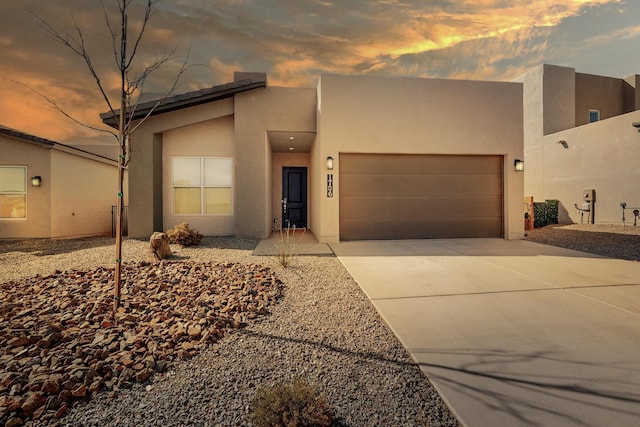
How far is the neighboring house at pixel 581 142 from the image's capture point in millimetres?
10734

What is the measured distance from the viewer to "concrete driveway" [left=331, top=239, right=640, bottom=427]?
5.63 feet

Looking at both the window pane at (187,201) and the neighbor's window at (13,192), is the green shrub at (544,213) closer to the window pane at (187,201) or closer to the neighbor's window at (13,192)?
the window pane at (187,201)

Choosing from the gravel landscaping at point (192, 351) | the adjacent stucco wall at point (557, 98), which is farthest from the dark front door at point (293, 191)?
the adjacent stucco wall at point (557, 98)

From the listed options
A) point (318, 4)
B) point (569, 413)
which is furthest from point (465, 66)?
point (569, 413)

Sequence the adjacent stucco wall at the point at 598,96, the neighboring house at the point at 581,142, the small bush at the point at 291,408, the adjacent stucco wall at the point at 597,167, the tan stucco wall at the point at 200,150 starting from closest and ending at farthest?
the small bush at the point at 291,408 < the tan stucco wall at the point at 200,150 < the adjacent stucco wall at the point at 597,167 < the neighboring house at the point at 581,142 < the adjacent stucco wall at the point at 598,96

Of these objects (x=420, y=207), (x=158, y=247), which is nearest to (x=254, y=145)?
(x=158, y=247)

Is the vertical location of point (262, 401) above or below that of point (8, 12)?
below

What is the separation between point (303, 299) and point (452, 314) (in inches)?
63.9

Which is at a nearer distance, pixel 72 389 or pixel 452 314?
pixel 72 389

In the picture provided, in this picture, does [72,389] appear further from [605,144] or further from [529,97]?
[529,97]

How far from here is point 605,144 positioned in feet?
37.1

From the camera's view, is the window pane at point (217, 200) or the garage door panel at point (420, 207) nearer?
the garage door panel at point (420, 207)

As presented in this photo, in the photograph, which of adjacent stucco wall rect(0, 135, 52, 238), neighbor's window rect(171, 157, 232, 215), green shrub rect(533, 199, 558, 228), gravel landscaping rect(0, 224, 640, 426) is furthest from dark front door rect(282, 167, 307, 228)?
green shrub rect(533, 199, 558, 228)

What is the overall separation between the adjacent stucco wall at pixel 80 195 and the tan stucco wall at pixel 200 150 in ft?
11.6
